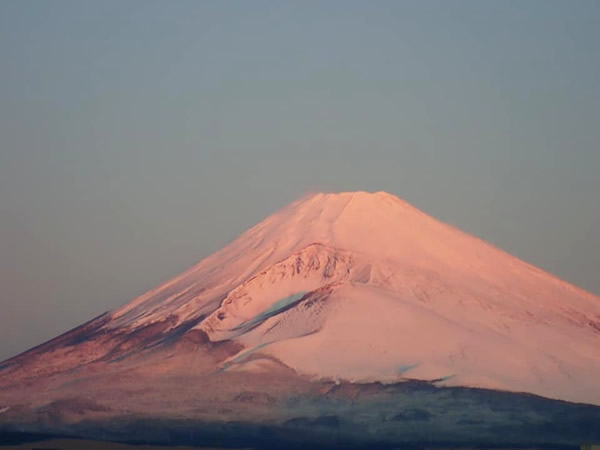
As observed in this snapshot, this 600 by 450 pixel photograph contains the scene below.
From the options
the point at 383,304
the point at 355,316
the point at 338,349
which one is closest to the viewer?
the point at 338,349

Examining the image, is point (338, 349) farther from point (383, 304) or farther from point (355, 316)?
point (383, 304)

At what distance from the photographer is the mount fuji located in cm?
A: 6831

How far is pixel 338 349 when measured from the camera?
239 ft

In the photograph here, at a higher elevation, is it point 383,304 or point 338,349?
point 383,304

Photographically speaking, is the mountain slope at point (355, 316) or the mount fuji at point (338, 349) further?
the mountain slope at point (355, 316)

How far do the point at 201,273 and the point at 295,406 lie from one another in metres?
18.6

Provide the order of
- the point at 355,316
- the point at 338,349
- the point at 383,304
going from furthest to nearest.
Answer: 1. the point at 383,304
2. the point at 355,316
3. the point at 338,349

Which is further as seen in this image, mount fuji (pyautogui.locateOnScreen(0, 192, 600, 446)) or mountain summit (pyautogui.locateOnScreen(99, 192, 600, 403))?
mountain summit (pyautogui.locateOnScreen(99, 192, 600, 403))

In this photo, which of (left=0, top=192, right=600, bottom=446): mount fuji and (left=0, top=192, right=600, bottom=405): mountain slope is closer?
(left=0, top=192, right=600, bottom=446): mount fuji

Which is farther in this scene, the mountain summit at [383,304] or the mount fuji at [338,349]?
the mountain summit at [383,304]

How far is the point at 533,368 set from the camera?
72938mm

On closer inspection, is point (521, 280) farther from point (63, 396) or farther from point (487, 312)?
point (63, 396)

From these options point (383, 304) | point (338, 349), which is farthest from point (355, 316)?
point (338, 349)

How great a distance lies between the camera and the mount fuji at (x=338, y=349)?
2689 inches
